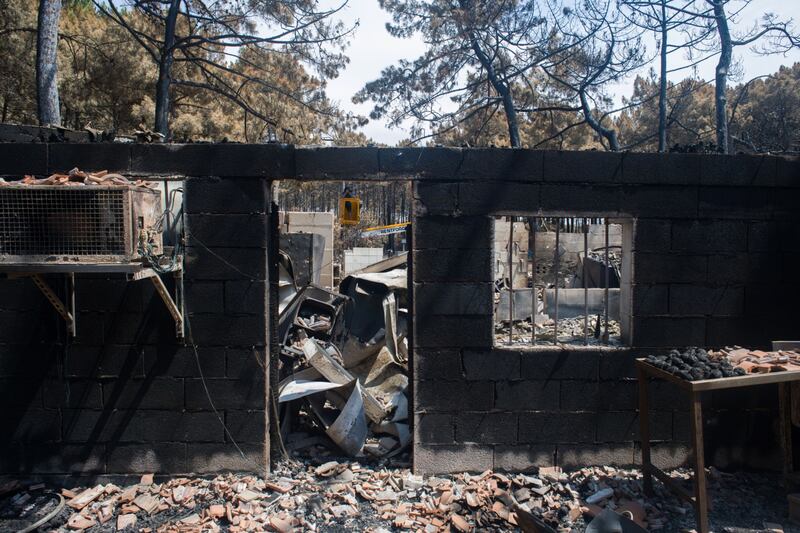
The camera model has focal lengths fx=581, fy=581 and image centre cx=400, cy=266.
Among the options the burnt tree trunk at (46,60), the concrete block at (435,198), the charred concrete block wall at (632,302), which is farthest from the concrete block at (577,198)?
the burnt tree trunk at (46,60)

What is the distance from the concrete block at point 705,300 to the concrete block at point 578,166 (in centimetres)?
116

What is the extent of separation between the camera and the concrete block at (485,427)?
192 inches

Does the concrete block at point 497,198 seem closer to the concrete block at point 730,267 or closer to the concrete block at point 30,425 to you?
the concrete block at point 730,267

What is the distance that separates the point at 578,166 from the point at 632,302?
1242 mm

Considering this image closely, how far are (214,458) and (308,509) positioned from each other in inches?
37.9

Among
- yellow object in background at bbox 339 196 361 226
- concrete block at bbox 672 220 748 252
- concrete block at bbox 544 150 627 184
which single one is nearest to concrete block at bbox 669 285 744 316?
concrete block at bbox 672 220 748 252

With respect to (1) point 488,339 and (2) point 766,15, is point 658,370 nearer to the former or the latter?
(1) point 488,339

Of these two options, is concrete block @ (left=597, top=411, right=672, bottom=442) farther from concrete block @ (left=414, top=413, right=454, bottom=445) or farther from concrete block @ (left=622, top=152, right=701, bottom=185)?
concrete block @ (left=622, top=152, right=701, bottom=185)

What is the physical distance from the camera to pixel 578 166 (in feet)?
15.9

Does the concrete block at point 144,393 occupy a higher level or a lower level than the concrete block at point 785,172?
lower

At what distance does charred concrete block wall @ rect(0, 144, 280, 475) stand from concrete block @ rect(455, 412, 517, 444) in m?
1.67

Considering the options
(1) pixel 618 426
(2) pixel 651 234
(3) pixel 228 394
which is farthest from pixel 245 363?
(2) pixel 651 234

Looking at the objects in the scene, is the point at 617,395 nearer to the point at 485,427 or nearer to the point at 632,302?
the point at 632,302

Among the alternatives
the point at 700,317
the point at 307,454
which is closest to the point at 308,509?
the point at 307,454
